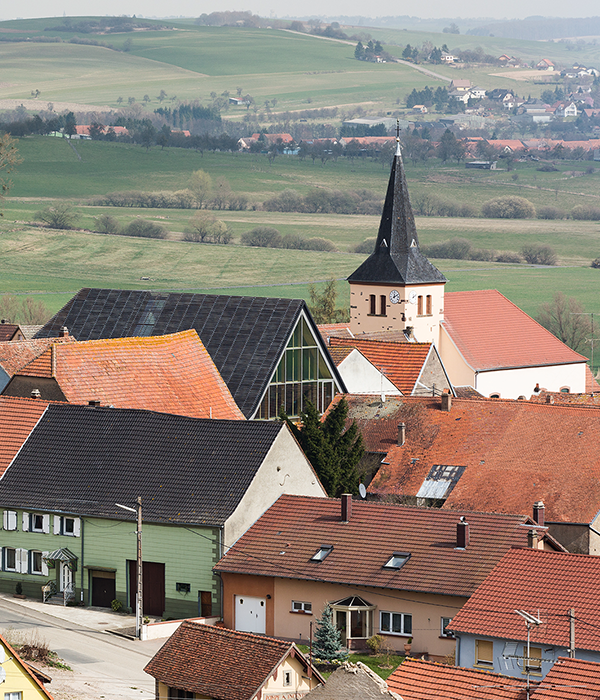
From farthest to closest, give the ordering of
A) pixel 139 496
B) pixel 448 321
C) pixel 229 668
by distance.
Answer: pixel 448 321, pixel 139 496, pixel 229 668

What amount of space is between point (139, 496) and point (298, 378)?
18.3 meters

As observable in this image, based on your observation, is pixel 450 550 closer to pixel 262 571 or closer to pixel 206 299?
pixel 262 571

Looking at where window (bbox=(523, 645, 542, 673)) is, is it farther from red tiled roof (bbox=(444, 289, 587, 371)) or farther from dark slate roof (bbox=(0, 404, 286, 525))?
red tiled roof (bbox=(444, 289, 587, 371))

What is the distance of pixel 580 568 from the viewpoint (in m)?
41.5

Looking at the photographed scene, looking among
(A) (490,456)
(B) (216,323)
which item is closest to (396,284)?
(B) (216,323)

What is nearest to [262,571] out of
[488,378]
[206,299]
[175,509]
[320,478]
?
[175,509]

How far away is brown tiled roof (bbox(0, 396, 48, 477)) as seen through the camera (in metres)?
53.8

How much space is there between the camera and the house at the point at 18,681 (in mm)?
30250

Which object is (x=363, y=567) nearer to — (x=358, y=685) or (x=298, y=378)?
(x=358, y=685)

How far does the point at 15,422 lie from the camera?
54.9m

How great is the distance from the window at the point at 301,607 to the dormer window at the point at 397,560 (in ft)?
9.03

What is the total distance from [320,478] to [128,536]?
374 inches

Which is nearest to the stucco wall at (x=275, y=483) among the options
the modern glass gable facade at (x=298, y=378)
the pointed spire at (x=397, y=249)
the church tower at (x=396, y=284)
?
the modern glass gable facade at (x=298, y=378)

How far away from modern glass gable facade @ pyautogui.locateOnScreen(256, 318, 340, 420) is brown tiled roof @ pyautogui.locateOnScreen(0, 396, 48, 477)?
492 inches
